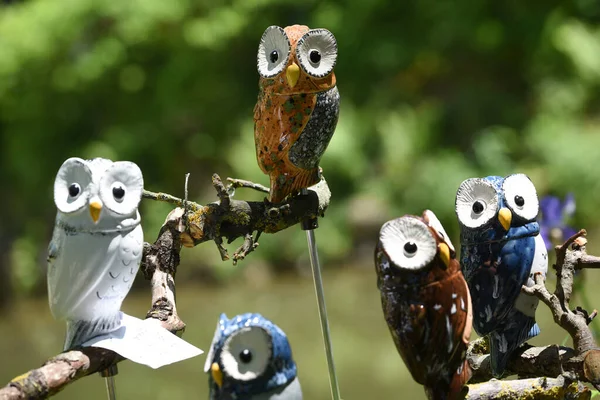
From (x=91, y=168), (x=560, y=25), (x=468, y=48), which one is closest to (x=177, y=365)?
(x=91, y=168)

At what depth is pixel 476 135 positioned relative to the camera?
14.9 feet

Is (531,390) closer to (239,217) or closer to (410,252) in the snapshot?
(410,252)

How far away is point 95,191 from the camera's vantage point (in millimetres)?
996

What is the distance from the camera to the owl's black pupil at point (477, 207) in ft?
3.53

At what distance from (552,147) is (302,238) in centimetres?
145

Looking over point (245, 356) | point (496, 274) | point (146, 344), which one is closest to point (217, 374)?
point (245, 356)

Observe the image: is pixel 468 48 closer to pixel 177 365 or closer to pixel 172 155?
pixel 172 155

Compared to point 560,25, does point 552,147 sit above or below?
below

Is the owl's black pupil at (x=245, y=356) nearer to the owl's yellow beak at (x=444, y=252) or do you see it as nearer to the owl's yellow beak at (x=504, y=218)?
the owl's yellow beak at (x=444, y=252)

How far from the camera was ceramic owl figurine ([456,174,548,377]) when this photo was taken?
1.07 metres

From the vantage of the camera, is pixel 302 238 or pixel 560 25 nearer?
pixel 302 238

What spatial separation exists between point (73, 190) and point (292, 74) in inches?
15.0

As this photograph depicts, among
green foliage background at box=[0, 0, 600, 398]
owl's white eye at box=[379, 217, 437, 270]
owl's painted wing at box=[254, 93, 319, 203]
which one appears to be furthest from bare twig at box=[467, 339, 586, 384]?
green foliage background at box=[0, 0, 600, 398]

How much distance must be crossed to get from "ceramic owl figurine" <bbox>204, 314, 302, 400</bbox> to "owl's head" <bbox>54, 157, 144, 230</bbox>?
0.24 meters
